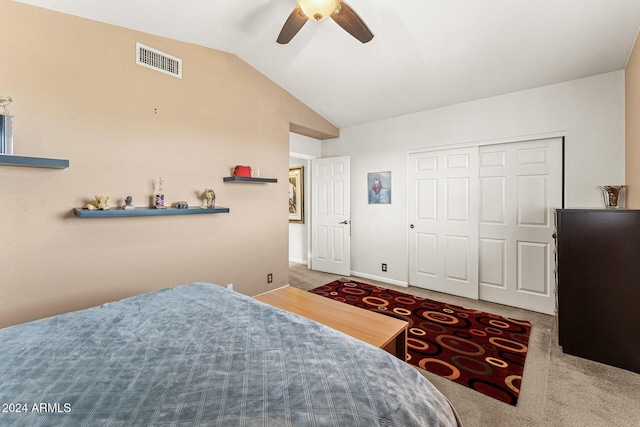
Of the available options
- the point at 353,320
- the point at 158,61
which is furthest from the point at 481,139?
the point at 158,61

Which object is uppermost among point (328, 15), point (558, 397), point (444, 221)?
point (328, 15)

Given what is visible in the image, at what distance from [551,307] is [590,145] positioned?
175cm

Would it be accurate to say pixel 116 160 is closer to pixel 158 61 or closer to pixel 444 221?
pixel 158 61

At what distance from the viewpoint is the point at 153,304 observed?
5.25 feet

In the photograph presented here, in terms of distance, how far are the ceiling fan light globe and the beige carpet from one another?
255 cm

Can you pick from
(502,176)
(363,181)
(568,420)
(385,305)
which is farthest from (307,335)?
(363,181)

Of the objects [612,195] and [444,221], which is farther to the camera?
[444,221]

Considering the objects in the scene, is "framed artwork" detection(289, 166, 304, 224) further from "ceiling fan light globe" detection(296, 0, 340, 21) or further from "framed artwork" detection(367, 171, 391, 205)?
"ceiling fan light globe" detection(296, 0, 340, 21)

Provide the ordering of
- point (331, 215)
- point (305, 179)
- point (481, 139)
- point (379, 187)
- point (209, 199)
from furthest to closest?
point (305, 179) < point (331, 215) < point (379, 187) < point (481, 139) < point (209, 199)

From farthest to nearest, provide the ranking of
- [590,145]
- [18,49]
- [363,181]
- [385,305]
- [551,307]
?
[363,181], [385,305], [551,307], [590,145], [18,49]

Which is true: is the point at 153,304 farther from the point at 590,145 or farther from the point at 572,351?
the point at 590,145

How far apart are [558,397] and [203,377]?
→ 7.20 ft

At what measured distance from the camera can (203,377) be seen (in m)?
0.93

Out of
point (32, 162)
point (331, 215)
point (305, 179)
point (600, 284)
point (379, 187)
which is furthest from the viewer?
point (305, 179)
